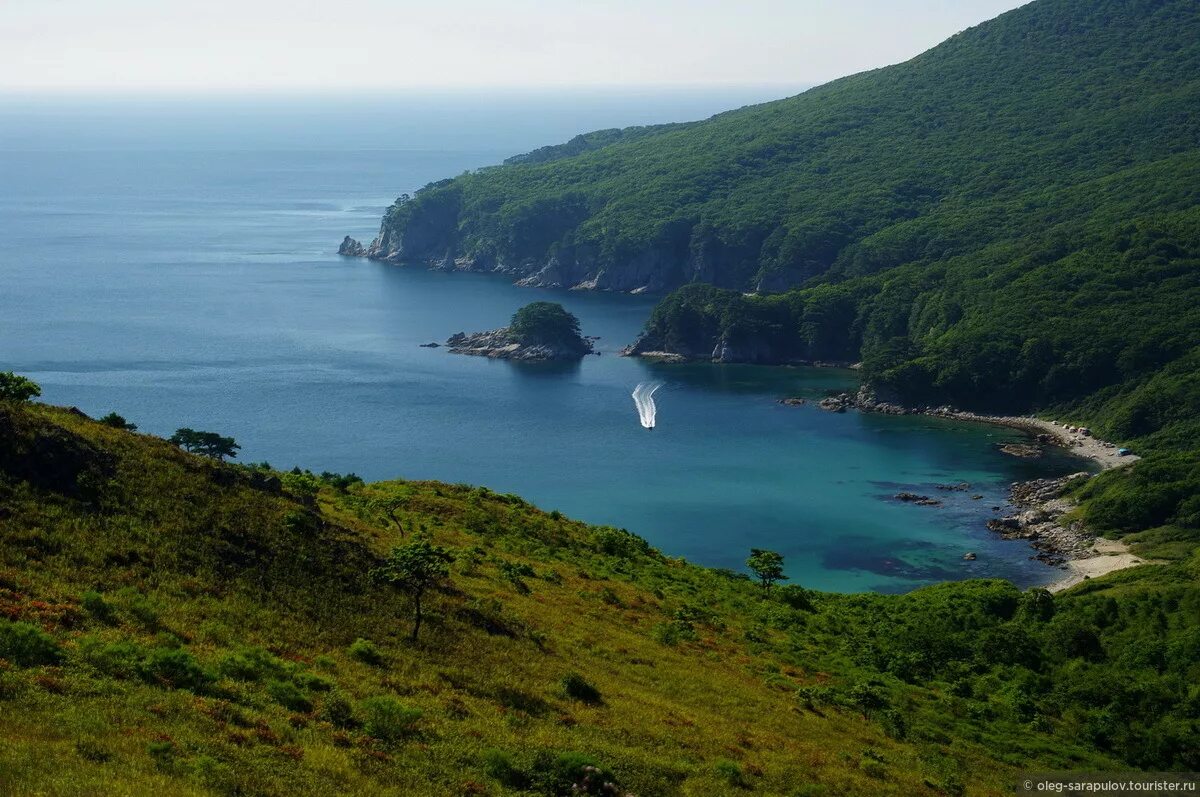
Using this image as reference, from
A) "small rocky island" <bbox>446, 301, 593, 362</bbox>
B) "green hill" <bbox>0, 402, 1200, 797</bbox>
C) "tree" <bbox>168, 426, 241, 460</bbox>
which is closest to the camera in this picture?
"green hill" <bbox>0, 402, 1200, 797</bbox>

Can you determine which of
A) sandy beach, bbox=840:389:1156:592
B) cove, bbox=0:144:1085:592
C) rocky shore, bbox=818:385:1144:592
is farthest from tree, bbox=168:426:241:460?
rocky shore, bbox=818:385:1144:592

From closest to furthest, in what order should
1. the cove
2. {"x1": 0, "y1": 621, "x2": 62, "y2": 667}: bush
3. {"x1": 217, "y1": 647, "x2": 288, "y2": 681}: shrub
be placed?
{"x1": 0, "y1": 621, "x2": 62, "y2": 667}: bush
{"x1": 217, "y1": 647, "x2": 288, "y2": 681}: shrub
the cove

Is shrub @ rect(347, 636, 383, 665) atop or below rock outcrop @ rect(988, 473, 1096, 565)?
atop

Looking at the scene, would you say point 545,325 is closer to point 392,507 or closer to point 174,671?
point 392,507

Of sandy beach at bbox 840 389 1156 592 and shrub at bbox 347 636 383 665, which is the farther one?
sandy beach at bbox 840 389 1156 592

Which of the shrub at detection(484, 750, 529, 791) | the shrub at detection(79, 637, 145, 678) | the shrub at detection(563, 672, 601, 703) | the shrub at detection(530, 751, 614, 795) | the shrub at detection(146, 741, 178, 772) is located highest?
the shrub at detection(79, 637, 145, 678)

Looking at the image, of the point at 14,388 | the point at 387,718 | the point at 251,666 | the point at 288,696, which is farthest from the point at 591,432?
the point at 288,696

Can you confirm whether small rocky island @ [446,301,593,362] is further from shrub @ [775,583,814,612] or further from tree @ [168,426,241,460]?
shrub @ [775,583,814,612]
